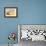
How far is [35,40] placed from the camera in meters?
4.26

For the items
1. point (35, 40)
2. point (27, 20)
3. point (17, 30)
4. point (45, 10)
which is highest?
point (45, 10)

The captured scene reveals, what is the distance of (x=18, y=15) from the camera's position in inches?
178

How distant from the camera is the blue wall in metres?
4.50

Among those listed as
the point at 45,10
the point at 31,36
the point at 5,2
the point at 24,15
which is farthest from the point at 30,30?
the point at 5,2

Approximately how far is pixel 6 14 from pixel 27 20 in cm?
73

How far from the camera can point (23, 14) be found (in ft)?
14.9

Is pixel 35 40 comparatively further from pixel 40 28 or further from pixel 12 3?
pixel 12 3

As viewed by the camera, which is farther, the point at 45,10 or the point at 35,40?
the point at 45,10

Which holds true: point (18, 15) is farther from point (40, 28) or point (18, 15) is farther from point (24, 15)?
point (40, 28)

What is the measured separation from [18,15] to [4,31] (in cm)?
71

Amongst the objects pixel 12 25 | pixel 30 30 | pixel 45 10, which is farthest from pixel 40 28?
pixel 12 25

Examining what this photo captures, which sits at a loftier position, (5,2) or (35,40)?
(5,2)

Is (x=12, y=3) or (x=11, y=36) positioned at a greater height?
(x=12, y=3)

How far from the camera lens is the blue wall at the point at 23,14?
450 cm
